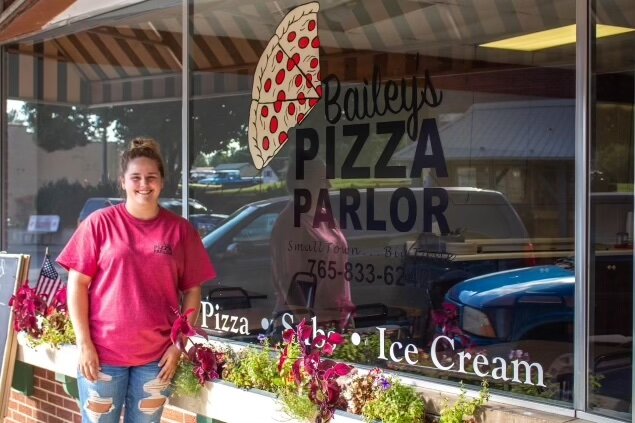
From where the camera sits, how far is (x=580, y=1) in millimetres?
3564

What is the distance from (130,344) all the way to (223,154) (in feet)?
7.72

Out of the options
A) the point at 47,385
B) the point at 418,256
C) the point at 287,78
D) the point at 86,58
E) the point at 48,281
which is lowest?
the point at 47,385

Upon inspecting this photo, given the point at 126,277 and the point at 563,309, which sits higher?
the point at 126,277

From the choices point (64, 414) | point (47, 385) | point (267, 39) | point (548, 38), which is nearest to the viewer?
point (548, 38)

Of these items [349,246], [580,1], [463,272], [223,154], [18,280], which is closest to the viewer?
[580,1]

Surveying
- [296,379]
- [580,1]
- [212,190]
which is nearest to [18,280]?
[212,190]

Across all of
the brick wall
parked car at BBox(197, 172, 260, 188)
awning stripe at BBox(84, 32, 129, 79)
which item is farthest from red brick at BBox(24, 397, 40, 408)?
awning stripe at BBox(84, 32, 129, 79)

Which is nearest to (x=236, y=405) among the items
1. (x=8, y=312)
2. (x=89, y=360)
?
(x=89, y=360)

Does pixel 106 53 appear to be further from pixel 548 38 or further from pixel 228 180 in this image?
pixel 548 38

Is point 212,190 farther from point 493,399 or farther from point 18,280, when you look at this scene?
point 493,399

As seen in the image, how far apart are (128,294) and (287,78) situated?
2.03m

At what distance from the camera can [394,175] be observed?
499 cm

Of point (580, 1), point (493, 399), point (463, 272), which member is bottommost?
point (493, 399)

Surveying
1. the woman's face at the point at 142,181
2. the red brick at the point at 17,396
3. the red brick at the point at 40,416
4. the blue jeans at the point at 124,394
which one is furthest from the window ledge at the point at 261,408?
the red brick at the point at 17,396
